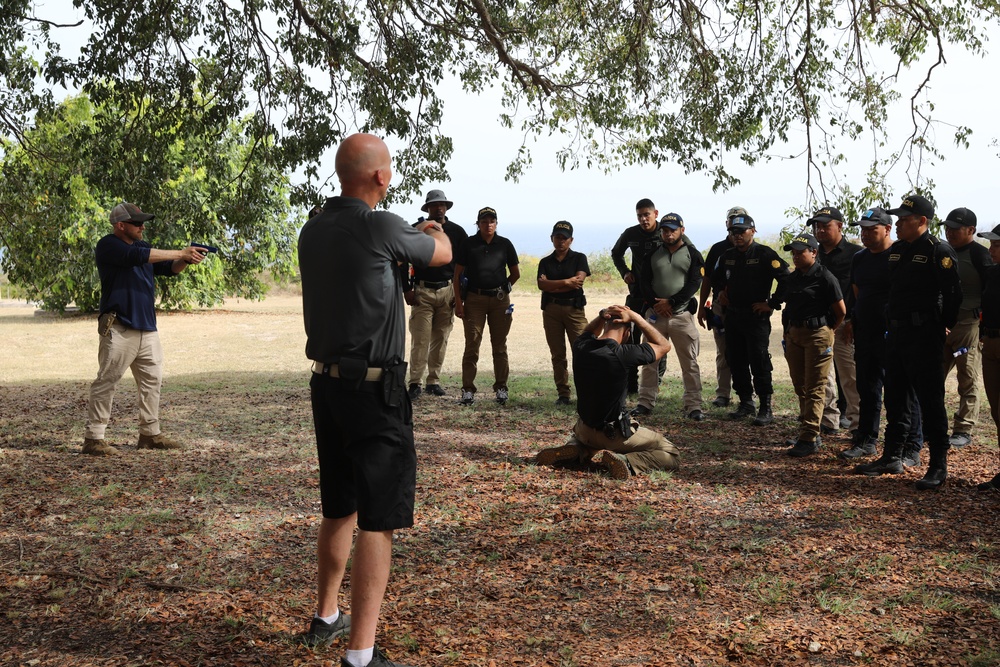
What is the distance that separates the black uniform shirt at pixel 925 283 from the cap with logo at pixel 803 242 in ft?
3.88

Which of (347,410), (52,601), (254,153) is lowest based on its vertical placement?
(52,601)

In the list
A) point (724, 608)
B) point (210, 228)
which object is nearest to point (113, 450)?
point (210, 228)

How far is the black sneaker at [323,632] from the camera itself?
3959mm

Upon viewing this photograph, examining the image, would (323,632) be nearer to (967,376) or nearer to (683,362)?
(683,362)

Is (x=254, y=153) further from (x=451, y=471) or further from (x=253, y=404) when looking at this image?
(x=451, y=471)

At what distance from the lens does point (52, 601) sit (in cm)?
456

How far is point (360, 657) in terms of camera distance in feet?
11.4

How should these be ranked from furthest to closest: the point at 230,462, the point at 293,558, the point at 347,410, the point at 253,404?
the point at 253,404 → the point at 230,462 → the point at 293,558 → the point at 347,410

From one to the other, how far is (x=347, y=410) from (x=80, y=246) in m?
23.0

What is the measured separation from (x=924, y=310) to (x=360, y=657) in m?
4.99

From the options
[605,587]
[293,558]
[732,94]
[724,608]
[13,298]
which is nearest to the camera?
[724,608]

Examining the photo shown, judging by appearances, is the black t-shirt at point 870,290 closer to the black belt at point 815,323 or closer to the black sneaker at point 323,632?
the black belt at point 815,323

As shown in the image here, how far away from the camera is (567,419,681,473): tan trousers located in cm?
712

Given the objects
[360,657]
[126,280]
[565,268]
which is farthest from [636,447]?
[126,280]
